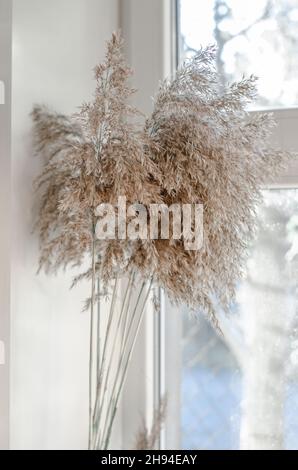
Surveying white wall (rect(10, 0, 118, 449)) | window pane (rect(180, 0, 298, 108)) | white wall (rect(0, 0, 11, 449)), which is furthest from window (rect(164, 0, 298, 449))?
white wall (rect(0, 0, 11, 449))

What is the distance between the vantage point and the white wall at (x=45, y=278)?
4.07 feet

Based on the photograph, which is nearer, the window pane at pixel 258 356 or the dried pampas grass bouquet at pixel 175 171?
the dried pampas grass bouquet at pixel 175 171

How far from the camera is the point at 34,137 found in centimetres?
130

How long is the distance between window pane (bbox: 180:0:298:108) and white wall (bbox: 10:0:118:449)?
243 millimetres

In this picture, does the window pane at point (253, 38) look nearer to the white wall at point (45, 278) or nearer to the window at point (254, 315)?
the window at point (254, 315)

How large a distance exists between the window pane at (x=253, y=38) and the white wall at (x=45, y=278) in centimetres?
24

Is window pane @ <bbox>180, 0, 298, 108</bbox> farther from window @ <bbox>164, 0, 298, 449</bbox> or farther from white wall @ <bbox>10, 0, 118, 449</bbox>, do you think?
white wall @ <bbox>10, 0, 118, 449</bbox>

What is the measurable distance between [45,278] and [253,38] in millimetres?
783

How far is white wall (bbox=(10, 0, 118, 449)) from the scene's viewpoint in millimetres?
1240

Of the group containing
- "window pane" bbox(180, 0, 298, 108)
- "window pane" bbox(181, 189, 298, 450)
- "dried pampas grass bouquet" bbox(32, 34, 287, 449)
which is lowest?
"window pane" bbox(181, 189, 298, 450)

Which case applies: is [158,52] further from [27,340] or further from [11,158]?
[27,340]

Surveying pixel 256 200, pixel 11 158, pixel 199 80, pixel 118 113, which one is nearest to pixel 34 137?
pixel 11 158

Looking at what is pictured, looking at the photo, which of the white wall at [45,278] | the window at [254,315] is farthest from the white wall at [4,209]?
the window at [254,315]

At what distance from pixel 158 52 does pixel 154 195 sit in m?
0.58
